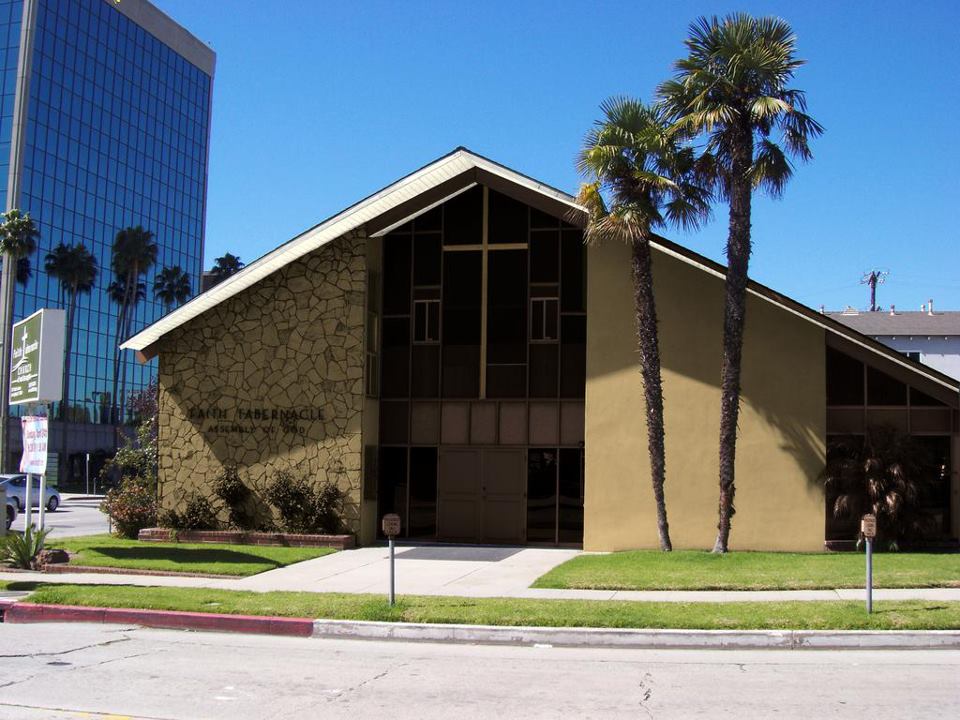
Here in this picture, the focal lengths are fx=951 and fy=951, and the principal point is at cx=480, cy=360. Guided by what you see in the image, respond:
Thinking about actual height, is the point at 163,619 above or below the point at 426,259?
below

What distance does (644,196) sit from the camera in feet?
62.4

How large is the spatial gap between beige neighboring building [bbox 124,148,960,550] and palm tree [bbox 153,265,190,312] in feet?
225

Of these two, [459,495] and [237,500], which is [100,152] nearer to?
[237,500]

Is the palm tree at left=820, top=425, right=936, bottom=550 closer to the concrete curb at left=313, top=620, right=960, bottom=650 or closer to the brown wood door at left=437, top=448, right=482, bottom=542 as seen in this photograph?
the brown wood door at left=437, top=448, right=482, bottom=542

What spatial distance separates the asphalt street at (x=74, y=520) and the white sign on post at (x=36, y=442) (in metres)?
9.40

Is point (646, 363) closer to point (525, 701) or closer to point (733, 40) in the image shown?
point (733, 40)

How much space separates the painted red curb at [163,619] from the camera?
39.6 feet

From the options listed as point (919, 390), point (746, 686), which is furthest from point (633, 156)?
point (746, 686)

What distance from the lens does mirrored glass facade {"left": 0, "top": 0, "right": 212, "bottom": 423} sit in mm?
74875

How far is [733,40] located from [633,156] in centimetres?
287

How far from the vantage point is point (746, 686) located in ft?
28.6

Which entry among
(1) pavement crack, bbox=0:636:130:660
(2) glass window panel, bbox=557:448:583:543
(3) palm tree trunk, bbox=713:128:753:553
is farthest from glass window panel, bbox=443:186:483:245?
(1) pavement crack, bbox=0:636:130:660

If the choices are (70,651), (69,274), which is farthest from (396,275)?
(69,274)

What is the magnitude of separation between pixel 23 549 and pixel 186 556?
2895mm
